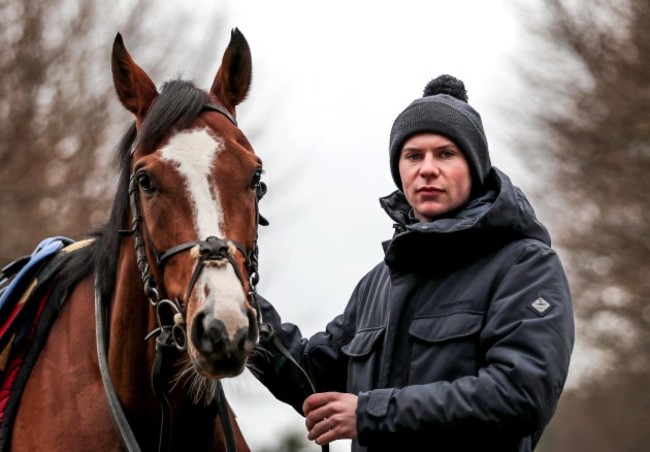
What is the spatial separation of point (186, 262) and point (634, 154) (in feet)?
37.0

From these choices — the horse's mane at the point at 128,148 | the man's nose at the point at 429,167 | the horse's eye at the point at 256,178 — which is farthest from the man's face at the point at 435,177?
the horse's mane at the point at 128,148

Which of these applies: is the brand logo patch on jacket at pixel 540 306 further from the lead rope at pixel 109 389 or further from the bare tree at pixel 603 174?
the bare tree at pixel 603 174

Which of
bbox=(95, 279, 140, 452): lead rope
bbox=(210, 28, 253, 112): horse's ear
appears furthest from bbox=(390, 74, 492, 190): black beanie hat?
bbox=(95, 279, 140, 452): lead rope

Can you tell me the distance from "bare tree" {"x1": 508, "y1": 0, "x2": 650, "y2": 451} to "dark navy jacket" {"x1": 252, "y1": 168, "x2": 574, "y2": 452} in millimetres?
10462

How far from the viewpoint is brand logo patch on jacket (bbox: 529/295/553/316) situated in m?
3.18

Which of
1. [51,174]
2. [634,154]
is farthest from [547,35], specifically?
[51,174]

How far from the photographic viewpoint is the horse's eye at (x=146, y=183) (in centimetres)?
357

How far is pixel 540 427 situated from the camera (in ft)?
10.7

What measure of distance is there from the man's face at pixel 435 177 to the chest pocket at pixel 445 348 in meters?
0.40

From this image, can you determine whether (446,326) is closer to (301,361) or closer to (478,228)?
(478,228)

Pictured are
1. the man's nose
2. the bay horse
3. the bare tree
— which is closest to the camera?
the bay horse

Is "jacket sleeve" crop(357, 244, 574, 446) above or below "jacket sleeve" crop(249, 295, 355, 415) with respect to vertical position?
A: below

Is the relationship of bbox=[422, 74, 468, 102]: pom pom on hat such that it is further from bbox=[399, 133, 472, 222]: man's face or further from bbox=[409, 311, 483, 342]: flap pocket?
bbox=[409, 311, 483, 342]: flap pocket

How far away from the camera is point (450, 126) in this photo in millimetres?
3576
